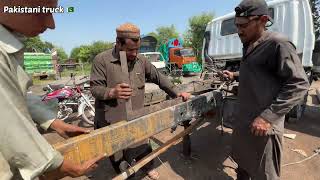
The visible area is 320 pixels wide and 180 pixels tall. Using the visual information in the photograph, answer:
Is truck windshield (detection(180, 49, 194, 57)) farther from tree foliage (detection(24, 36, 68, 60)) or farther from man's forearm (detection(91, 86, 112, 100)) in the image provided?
man's forearm (detection(91, 86, 112, 100))

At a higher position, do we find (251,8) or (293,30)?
(293,30)

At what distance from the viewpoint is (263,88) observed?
246 cm

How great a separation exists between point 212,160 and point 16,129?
3.61 meters

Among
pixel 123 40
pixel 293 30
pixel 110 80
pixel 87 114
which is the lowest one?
pixel 87 114

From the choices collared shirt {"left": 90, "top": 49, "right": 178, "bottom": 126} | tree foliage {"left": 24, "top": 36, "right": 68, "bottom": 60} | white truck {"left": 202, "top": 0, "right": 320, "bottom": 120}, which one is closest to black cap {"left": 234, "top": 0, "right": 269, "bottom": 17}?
collared shirt {"left": 90, "top": 49, "right": 178, "bottom": 126}

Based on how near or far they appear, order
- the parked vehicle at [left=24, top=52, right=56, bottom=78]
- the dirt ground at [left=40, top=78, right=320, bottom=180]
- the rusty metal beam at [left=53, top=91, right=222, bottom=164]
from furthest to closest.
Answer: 1. the parked vehicle at [left=24, top=52, right=56, bottom=78]
2. the dirt ground at [left=40, top=78, right=320, bottom=180]
3. the rusty metal beam at [left=53, top=91, right=222, bottom=164]

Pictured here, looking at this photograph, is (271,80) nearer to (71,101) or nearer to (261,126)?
(261,126)

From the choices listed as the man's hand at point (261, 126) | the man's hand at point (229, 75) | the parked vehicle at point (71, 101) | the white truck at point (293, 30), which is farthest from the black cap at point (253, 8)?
the parked vehicle at point (71, 101)

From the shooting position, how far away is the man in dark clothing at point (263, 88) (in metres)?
2.29

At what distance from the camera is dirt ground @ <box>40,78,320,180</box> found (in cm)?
378

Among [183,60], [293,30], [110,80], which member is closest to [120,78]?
[110,80]

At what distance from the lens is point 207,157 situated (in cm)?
433

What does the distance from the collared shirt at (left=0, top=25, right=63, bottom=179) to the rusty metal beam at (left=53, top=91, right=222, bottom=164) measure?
0.40m

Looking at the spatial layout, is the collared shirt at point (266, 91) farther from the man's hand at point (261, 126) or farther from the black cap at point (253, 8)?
the black cap at point (253, 8)
